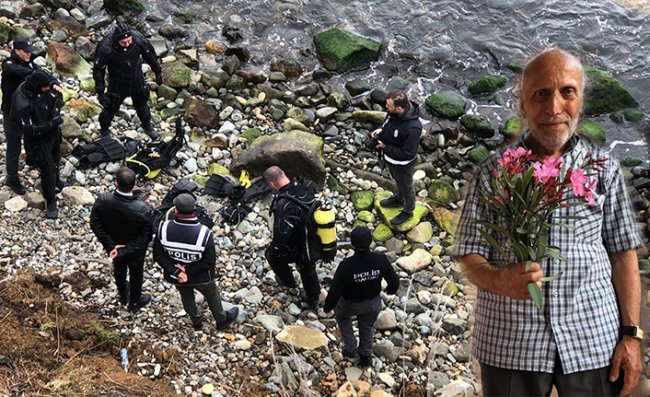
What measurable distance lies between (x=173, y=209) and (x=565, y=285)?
4.99 metres

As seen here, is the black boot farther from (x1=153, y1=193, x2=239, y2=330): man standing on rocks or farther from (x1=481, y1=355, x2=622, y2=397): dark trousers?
(x1=481, y1=355, x2=622, y2=397): dark trousers

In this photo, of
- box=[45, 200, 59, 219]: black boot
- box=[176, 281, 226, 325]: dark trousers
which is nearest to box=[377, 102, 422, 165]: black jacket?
box=[176, 281, 226, 325]: dark trousers

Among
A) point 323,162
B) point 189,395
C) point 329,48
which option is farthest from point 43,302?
point 329,48

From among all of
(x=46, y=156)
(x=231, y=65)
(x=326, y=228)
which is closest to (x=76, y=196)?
(x=46, y=156)

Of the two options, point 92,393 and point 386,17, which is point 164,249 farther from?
point 386,17

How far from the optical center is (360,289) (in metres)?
7.34

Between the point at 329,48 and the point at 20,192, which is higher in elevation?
the point at 329,48

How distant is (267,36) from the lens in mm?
16703

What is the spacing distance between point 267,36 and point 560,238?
13858mm

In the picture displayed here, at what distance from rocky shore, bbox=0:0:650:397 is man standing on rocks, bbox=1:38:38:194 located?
0.90 ft

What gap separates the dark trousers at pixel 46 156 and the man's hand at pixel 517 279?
23.2 ft

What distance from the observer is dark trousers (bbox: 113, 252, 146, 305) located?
309 inches

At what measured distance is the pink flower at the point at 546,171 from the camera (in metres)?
3.42

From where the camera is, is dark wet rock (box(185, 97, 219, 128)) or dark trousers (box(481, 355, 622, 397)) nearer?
dark trousers (box(481, 355, 622, 397))
